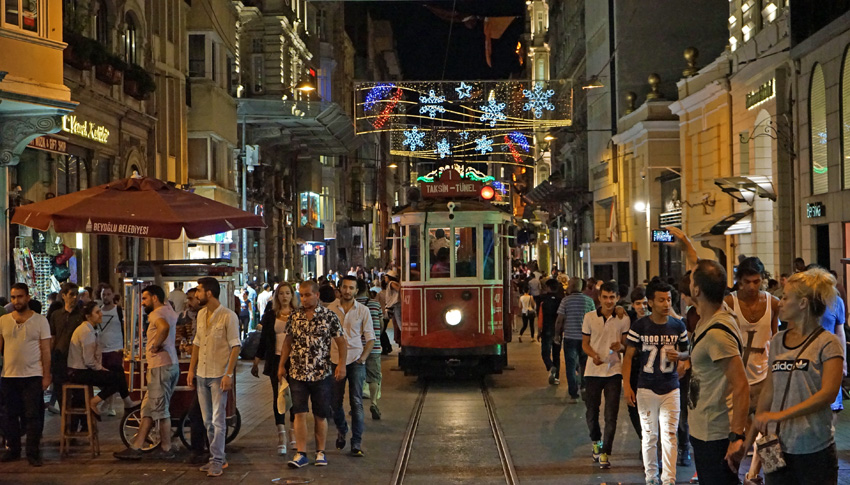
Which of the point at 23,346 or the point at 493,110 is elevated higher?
the point at 493,110

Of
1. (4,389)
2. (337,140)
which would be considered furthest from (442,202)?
(337,140)

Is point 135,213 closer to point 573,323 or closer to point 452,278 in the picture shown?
point 573,323

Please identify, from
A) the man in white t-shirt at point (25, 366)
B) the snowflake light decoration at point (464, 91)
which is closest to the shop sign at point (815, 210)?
the snowflake light decoration at point (464, 91)

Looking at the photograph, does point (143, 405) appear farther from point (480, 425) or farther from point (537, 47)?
point (537, 47)

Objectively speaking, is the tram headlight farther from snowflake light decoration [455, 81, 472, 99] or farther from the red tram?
snowflake light decoration [455, 81, 472, 99]

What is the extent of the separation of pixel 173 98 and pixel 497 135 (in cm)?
929

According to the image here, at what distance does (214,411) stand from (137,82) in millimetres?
15821

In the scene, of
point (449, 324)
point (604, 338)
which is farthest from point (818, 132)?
point (604, 338)

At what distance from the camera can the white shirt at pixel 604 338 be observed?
9.99 m

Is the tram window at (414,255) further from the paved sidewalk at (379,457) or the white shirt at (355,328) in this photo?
the white shirt at (355,328)

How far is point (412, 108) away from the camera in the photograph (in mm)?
27172

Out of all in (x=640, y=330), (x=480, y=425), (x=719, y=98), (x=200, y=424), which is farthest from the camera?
(x=719, y=98)

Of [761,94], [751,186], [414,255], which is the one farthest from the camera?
[761,94]

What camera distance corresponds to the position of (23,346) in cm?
1027
